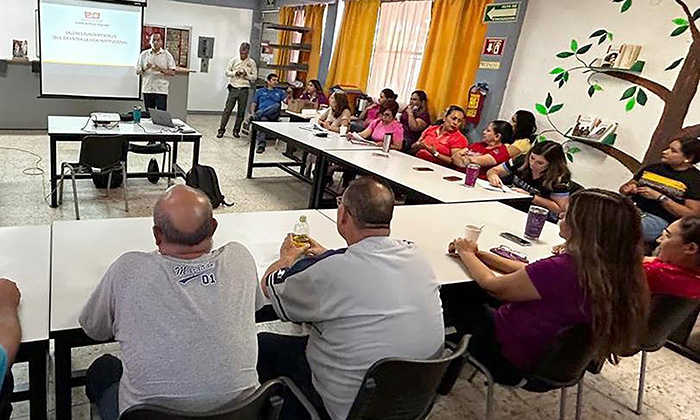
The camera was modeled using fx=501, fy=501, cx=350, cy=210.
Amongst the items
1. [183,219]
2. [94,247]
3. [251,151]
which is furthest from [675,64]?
[94,247]

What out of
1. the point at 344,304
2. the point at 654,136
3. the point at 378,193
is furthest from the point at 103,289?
the point at 654,136

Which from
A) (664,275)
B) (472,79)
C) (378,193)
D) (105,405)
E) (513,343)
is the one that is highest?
(472,79)

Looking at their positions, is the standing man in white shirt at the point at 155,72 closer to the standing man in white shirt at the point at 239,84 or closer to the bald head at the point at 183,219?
the standing man in white shirt at the point at 239,84

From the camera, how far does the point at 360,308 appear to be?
51.3 inches

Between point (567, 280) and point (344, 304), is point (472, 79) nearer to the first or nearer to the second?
point (567, 280)

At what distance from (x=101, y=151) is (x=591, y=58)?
411 centimetres

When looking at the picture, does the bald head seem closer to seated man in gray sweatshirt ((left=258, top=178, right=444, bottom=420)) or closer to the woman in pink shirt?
seated man in gray sweatshirt ((left=258, top=178, right=444, bottom=420))

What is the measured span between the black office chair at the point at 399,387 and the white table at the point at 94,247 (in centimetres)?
66

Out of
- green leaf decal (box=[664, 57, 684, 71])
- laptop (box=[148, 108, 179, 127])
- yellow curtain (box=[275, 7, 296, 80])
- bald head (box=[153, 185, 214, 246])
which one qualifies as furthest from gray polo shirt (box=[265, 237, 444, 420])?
yellow curtain (box=[275, 7, 296, 80])

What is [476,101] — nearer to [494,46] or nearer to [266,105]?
[494,46]

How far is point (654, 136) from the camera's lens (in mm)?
3893

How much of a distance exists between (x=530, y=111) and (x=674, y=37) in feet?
4.45

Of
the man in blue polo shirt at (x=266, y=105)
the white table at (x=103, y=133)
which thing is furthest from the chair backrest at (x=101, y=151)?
the man in blue polo shirt at (x=266, y=105)

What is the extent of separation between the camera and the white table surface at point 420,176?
332 cm
